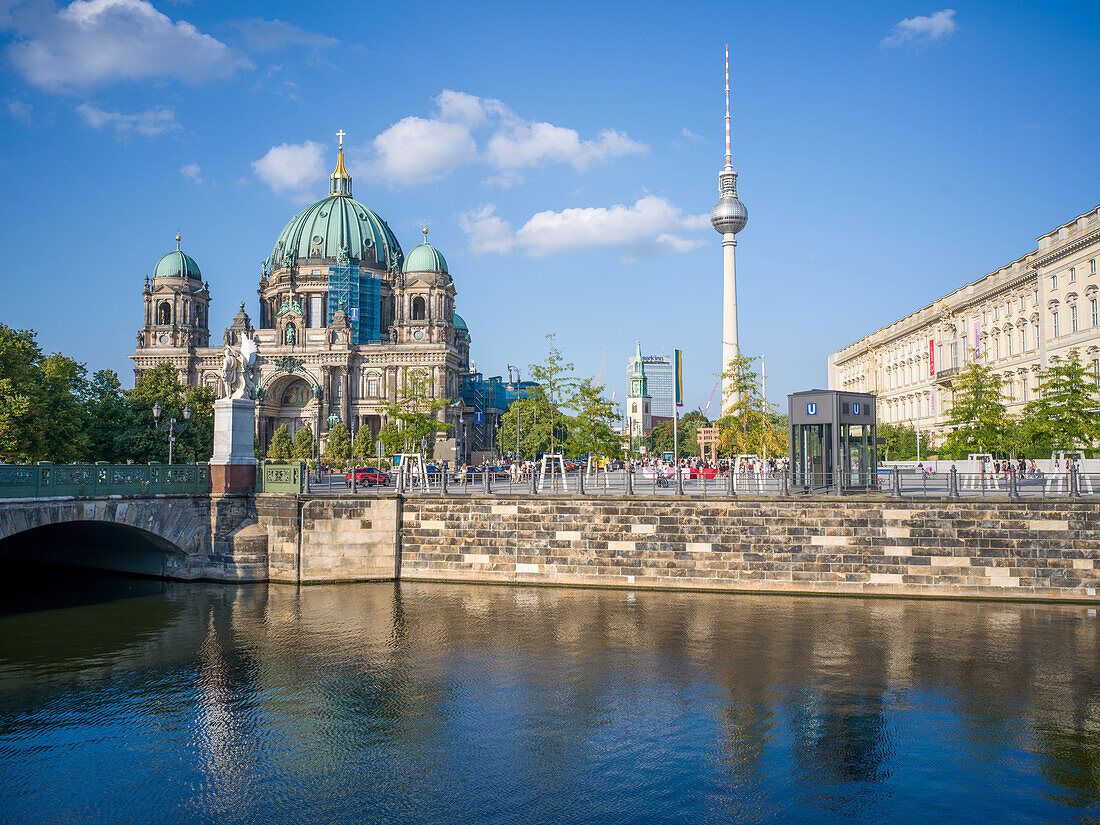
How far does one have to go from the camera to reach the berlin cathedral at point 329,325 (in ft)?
358

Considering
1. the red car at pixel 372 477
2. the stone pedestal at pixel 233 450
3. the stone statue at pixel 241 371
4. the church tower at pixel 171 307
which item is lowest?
the red car at pixel 372 477

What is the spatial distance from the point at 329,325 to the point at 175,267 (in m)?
25.8

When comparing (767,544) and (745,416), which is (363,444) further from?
(767,544)

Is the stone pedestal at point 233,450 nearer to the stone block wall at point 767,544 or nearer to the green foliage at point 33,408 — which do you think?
the stone block wall at point 767,544

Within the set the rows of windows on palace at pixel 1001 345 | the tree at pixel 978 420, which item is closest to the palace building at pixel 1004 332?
the rows of windows on palace at pixel 1001 345

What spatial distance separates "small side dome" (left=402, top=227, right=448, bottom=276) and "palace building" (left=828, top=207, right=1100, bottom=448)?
5778 centimetres

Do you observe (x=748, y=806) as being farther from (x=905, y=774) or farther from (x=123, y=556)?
(x=123, y=556)

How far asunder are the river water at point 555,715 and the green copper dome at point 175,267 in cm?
10215

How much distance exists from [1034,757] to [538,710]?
30.3 feet

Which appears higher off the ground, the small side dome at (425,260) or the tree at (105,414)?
the small side dome at (425,260)

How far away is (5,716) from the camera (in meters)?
16.8

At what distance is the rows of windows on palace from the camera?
52.9 m

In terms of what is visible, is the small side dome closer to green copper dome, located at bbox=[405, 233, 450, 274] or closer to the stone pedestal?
green copper dome, located at bbox=[405, 233, 450, 274]

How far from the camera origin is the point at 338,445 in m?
Result: 99.9
